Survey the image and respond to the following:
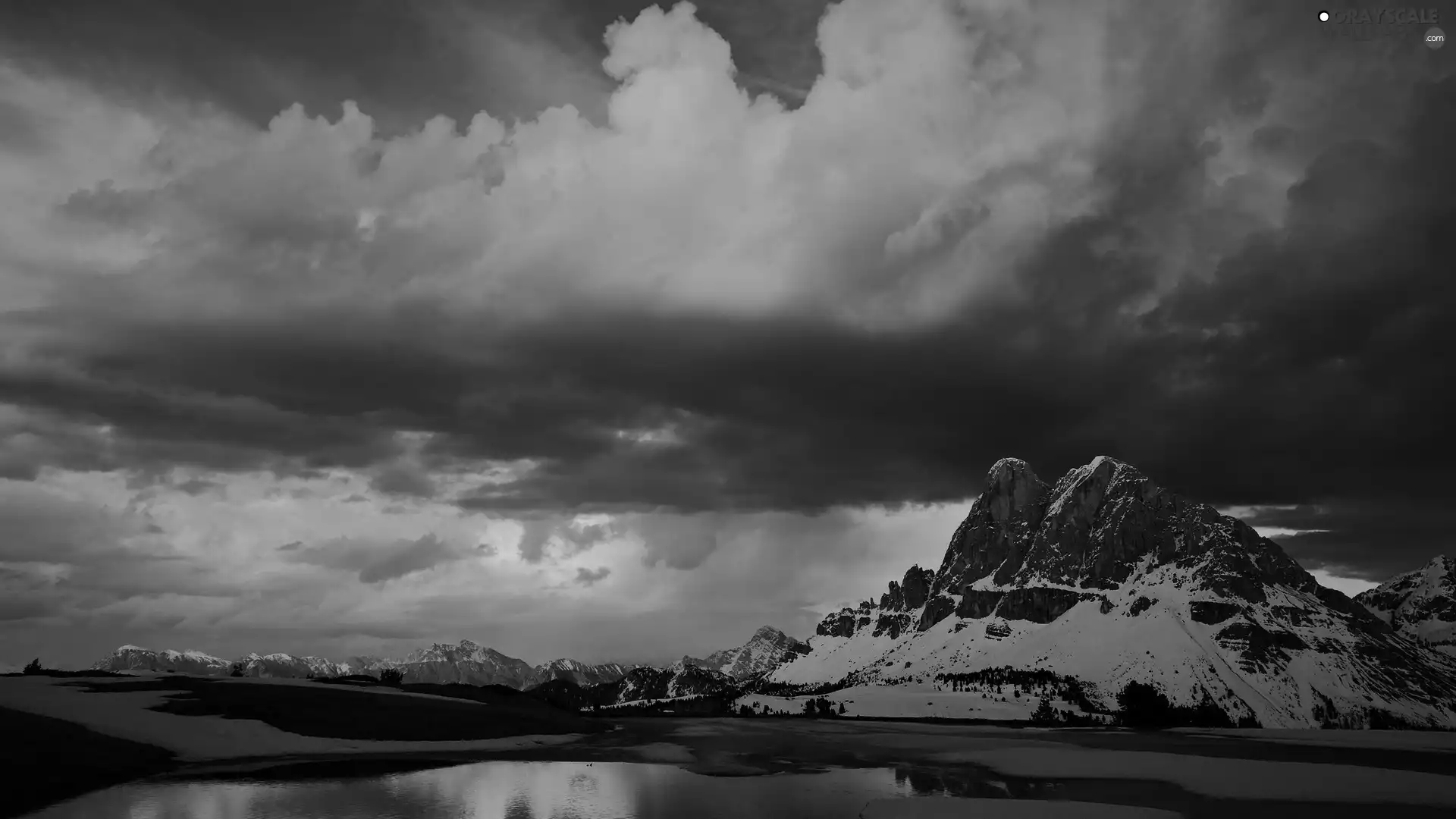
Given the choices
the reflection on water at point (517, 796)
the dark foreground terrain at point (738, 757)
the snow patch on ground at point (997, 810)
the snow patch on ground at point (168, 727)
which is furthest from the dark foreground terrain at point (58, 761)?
the snow patch on ground at point (997, 810)

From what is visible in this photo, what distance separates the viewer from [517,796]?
7231 cm

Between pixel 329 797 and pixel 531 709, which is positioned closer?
pixel 329 797

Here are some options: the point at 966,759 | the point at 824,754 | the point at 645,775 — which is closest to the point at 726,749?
the point at 824,754

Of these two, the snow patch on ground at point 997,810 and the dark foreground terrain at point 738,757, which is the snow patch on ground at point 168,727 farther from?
the snow patch on ground at point 997,810

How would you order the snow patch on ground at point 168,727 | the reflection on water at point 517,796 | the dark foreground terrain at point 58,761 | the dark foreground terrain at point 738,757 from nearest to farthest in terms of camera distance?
the reflection on water at point 517,796, the dark foreground terrain at point 58,761, the dark foreground terrain at point 738,757, the snow patch on ground at point 168,727

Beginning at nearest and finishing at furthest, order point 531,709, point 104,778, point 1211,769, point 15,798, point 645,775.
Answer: point 15,798 < point 104,778 < point 645,775 < point 1211,769 < point 531,709

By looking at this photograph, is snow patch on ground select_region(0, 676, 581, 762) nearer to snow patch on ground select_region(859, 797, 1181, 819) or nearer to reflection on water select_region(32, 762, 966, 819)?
reflection on water select_region(32, 762, 966, 819)

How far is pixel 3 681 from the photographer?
372 ft

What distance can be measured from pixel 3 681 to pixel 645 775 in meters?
82.0

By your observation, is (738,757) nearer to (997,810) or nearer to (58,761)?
(997,810)

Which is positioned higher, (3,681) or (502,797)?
(3,681)

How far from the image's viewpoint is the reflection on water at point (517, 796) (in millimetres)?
62156

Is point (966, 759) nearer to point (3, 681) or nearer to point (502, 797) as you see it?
point (502, 797)

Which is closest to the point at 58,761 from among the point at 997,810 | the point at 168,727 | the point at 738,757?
the point at 168,727
